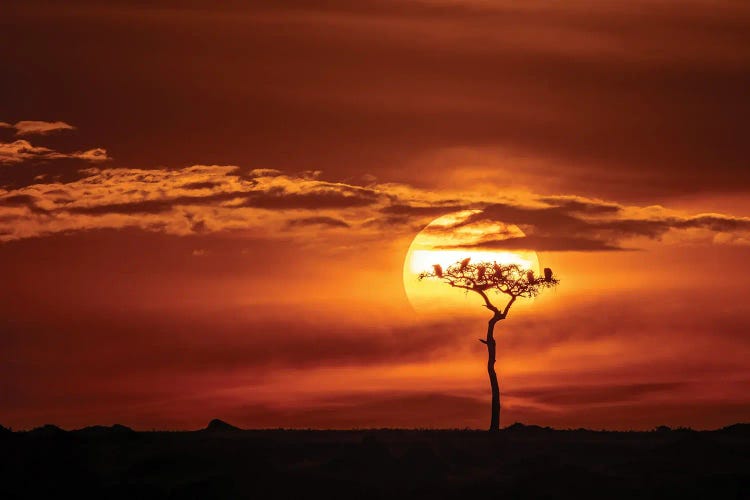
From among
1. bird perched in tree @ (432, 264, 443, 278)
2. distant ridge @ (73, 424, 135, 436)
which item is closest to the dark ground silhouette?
distant ridge @ (73, 424, 135, 436)

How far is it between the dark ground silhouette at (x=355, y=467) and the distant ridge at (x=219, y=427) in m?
4.45

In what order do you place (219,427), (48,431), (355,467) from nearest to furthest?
(355,467) < (48,431) < (219,427)

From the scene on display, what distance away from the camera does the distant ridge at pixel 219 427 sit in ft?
238

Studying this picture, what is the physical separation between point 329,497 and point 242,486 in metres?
3.91

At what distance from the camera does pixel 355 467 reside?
60.1m

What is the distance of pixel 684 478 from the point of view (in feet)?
197

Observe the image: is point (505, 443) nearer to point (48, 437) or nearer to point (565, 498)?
point (565, 498)

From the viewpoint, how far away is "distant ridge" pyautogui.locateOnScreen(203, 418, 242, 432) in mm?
72500

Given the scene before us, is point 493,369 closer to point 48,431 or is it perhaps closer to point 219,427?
point 219,427

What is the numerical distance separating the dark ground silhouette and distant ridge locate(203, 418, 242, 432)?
4451 millimetres

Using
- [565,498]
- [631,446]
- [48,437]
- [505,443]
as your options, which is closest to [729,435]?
[631,446]

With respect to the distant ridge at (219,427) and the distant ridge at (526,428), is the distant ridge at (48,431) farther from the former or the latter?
the distant ridge at (526,428)

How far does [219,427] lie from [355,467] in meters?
15.0

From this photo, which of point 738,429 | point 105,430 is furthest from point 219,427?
point 738,429
